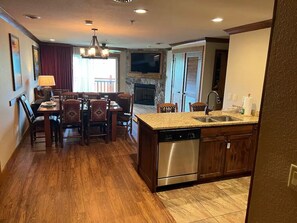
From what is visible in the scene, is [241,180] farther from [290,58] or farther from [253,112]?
[290,58]

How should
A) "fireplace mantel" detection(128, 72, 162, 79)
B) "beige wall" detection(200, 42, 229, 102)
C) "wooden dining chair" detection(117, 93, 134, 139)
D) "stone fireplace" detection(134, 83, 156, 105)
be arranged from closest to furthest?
"beige wall" detection(200, 42, 229, 102), "wooden dining chair" detection(117, 93, 134, 139), "fireplace mantel" detection(128, 72, 162, 79), "stone fireplace" detection(134, 83, 156, 105)

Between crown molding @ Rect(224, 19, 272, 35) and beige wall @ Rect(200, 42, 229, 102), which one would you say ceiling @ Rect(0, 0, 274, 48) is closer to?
crown molding @ Rect(224, 19, 272, 35)

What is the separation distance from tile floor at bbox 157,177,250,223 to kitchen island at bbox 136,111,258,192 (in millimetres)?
158

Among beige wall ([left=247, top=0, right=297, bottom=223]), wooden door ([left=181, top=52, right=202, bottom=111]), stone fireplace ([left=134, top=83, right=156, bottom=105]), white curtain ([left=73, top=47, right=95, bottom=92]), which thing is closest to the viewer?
beige wall ([left=247, top=0, right=297, bottom=223])

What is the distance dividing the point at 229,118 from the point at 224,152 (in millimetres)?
636

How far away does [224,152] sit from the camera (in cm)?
315

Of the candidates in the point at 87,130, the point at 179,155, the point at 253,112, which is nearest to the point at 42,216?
the point at 179,155

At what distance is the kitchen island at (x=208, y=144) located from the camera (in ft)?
9.34

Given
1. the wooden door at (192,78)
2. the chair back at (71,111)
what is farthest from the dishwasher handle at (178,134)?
the wooden door at (192,78)

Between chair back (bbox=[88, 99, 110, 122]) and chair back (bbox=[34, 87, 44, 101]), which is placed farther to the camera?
chair back (bbox=[34, 87, 44, 101])

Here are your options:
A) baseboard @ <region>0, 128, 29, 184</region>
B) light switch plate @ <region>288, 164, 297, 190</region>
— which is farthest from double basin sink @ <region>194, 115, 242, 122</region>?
baseboard @ <region>0, 128, 29, 184</region>

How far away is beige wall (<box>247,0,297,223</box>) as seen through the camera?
3.08 ft

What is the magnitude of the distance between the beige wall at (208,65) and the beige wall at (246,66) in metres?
1.15

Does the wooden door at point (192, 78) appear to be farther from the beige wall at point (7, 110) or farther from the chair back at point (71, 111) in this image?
the beige wall at point (7, 110)
